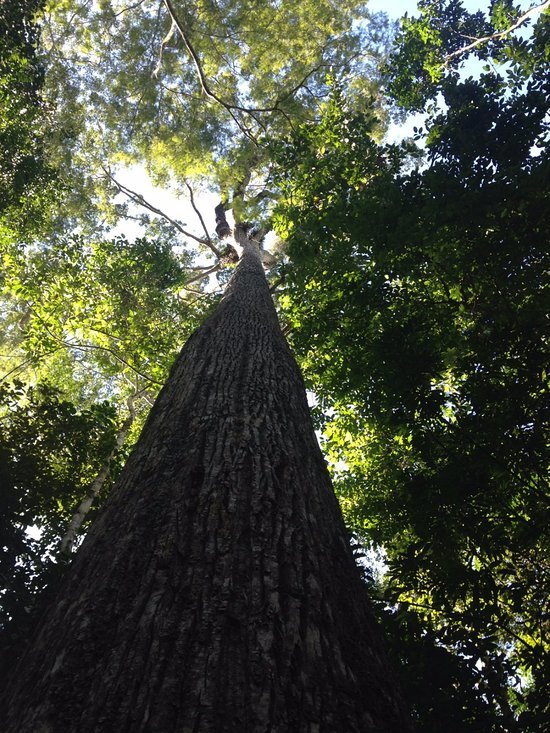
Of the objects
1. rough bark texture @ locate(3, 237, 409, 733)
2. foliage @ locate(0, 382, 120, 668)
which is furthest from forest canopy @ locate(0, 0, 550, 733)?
rough bark texture @ locate(3, 237, 409, 733)

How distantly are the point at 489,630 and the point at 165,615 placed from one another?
3061mm

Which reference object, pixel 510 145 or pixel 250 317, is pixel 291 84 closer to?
pixel 510 145

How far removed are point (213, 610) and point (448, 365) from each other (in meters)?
4.59

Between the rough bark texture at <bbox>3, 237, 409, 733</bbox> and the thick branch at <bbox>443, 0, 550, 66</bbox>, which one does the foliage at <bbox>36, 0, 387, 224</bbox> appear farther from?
the rough bark texture at <bbox>3, 237, 409, 733</bbox>

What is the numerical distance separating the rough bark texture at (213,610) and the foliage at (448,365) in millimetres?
→ 2113

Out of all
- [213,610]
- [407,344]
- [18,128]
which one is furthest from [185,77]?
[213,610]

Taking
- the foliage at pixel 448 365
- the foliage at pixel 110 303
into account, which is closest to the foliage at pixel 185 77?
the foliage at pixel 110 303

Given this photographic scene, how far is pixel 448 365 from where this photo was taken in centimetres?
530

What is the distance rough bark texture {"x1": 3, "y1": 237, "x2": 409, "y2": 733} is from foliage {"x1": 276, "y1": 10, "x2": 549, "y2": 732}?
6.93ft

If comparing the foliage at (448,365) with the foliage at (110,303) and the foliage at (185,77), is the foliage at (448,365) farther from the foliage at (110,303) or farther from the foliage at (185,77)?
the foliage at (185,77)

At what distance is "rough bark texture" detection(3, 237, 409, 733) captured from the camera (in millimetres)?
1136

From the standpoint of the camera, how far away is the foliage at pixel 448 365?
11.8ft

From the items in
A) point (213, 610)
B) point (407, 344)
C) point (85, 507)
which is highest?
Result: point (407, 344)

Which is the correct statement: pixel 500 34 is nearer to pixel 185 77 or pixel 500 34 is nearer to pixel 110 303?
pixel 110 303
